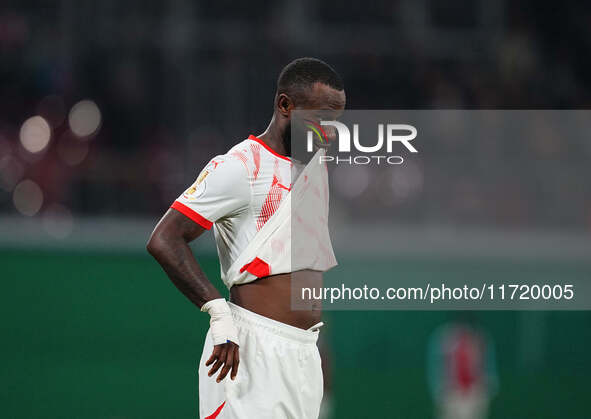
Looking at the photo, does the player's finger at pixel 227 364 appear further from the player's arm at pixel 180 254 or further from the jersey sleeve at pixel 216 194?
the jersey sleeve at pixel 216 194

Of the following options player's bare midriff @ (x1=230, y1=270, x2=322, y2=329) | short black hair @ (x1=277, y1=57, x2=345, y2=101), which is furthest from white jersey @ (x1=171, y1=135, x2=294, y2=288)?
short black hair @ (x1=277, y1=57, x2=345, y2=101)

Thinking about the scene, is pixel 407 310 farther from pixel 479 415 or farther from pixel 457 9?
pixel 457 9

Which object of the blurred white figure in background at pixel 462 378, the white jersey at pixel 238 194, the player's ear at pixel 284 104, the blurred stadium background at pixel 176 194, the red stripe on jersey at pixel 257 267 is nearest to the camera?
the white jersey at pixel 238 194

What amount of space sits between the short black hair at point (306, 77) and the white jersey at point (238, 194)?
0.23m

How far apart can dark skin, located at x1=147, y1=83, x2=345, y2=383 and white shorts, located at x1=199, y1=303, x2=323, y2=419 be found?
5 cm

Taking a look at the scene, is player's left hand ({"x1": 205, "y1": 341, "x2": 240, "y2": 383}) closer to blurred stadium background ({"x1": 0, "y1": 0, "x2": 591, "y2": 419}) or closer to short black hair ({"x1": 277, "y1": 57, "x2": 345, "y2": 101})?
short black hair ({"x1": 277, "y1": 57, "x2": 345, "y2": 101})

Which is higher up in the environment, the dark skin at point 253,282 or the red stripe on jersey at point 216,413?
the dark skin at point 253,282

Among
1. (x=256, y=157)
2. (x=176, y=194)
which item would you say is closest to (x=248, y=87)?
(x=176, y=194)

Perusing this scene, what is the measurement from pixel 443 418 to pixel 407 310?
5.34 ft

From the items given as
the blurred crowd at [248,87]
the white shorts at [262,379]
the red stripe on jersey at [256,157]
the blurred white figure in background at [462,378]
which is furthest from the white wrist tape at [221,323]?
the blurred crowd at [248,87]

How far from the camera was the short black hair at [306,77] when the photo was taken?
Answer: 10.9 ft

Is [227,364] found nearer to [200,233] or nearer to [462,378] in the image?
[200,233]

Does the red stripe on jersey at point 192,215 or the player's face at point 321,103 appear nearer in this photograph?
the red stripe on jersey at point 192,215

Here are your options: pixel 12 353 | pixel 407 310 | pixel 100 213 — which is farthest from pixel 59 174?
pixel 407 310
